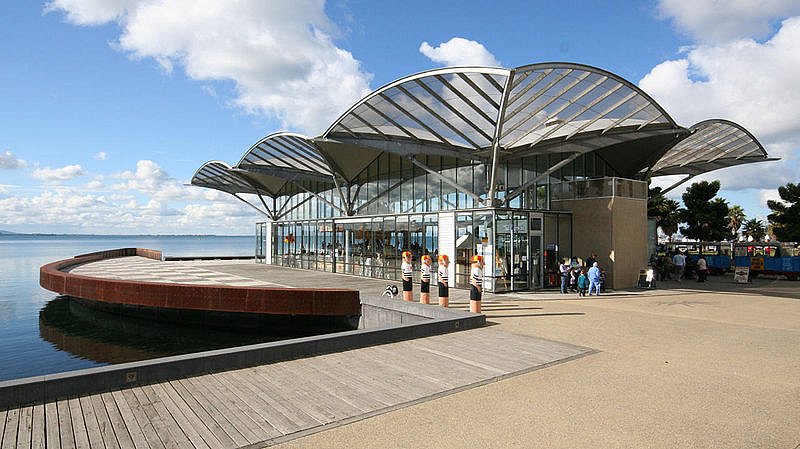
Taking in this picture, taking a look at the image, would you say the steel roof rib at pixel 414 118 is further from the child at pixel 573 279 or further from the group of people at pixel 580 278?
the child at pixel 573 279

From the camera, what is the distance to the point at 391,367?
7.72 meters

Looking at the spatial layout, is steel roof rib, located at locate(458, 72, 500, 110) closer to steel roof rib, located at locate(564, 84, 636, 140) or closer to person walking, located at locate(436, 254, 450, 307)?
steel roof rib, located at locate(564, 84, 636, 140)

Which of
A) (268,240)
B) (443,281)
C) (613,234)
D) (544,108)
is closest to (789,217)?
(613,234)

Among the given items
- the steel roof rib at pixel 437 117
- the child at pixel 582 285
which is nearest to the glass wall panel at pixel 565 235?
the child at pixel 582 285

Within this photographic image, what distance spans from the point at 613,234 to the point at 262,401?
60.1 feet

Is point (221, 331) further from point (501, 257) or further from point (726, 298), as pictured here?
point (726, 298)

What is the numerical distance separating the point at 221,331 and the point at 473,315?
32.1 ft

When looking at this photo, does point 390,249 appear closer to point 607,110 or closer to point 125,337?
point 607,110

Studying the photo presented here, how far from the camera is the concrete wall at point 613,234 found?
20766 mm

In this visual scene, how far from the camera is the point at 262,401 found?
6.10 metres

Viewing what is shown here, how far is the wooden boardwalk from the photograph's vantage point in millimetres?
5047

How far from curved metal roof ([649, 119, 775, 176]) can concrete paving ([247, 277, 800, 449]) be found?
14.4 metres

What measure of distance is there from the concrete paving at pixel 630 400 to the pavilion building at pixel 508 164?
8482 millimetres

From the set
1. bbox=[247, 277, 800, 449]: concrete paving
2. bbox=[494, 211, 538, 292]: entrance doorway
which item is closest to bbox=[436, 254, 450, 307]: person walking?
bbox=[247, 277, 800, 449]: concrete paving
